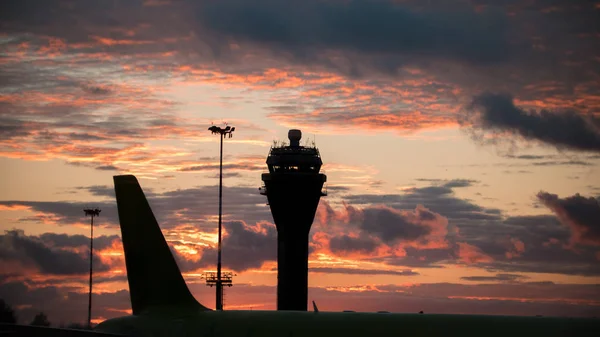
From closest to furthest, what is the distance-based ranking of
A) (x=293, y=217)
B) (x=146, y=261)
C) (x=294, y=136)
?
(x=146, y=261), (x=293, y=217), (x=294, y=136)

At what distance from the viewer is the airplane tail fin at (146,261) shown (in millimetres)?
47156

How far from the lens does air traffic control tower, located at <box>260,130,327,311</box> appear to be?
120375mm

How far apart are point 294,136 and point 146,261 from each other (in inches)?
3119

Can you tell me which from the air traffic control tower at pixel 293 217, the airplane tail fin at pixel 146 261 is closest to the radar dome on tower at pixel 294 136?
the air traffic control tower at pixel 293 217

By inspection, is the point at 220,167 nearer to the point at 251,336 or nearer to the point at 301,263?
the point at 301,263

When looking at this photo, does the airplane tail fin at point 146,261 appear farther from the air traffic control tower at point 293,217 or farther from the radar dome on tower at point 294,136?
the radar dome on tower at point 294,136

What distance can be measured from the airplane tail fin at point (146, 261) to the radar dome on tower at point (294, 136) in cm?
7810

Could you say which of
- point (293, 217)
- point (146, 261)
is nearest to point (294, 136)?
point (293, 217)

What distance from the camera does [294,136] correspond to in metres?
126

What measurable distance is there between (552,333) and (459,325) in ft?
14.8

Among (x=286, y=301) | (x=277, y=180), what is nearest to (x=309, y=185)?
(x=277, y=180)

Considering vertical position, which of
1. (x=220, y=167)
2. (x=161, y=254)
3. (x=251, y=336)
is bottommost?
(x=251, y=336)

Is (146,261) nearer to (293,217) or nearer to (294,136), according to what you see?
(293,217)

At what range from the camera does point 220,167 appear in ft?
310
